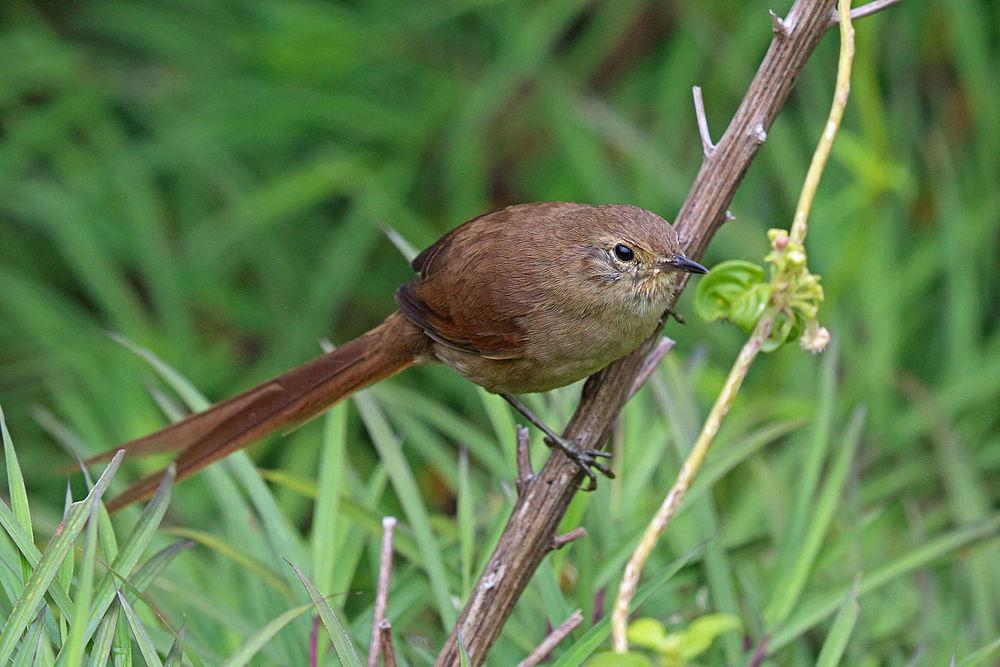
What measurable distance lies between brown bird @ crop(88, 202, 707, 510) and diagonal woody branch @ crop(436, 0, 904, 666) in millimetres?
136

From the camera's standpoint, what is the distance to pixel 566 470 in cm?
200

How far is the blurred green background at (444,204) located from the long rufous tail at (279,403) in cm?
56

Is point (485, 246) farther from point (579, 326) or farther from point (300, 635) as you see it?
point (300, 635)

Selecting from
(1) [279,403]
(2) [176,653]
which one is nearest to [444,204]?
(1) [279,403]

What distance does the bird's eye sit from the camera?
2225 millimetres

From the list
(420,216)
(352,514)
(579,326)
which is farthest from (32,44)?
(579,326)

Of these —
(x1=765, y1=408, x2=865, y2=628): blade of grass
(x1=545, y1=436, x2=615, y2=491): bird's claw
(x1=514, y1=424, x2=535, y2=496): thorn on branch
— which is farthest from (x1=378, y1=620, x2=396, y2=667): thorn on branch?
(x1=765, y1=408, x2=865, y2=628): blade of grass

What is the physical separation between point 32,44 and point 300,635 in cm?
322

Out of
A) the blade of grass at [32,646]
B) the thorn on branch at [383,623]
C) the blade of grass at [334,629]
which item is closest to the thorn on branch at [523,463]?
the thorn on branch at [383,623]

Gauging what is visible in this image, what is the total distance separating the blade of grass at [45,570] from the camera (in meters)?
1.79

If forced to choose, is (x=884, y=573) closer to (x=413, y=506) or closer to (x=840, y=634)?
(x=840, y=634)

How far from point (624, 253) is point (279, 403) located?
0.75 m

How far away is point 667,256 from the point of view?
2.16 meters

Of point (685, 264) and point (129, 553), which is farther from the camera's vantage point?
point (685, 264)
